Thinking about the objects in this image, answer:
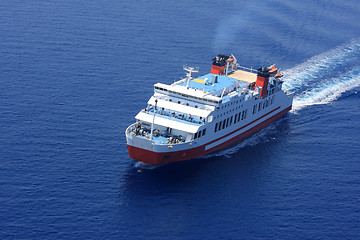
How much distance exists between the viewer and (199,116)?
97.6m

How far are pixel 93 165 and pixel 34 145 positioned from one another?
12.0 metres

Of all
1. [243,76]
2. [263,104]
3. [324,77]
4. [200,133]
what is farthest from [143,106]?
[324,77]

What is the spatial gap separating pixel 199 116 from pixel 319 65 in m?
56.4

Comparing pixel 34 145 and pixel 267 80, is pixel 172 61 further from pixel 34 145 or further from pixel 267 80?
pixel 34 145

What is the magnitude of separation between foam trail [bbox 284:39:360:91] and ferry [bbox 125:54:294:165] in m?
18.5

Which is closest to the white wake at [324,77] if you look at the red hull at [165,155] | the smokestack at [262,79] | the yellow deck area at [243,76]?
the yellow deck area at [243,76]

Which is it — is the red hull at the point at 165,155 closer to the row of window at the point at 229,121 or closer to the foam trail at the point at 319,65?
the row of window at the point at 229,121

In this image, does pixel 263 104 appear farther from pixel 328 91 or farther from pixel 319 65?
pixel 319 65

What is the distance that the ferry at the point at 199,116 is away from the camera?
93.4 m

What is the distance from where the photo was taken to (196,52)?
143 metres

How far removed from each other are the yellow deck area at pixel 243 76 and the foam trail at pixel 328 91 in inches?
548

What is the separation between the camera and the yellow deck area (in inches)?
4596

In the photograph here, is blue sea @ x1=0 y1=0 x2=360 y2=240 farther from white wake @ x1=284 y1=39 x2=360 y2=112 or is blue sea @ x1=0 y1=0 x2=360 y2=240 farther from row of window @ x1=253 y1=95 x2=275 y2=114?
row of window @ x1=253 y1=95 x2=275 y2=114

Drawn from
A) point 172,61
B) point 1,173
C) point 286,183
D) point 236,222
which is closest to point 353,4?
point 172,61
